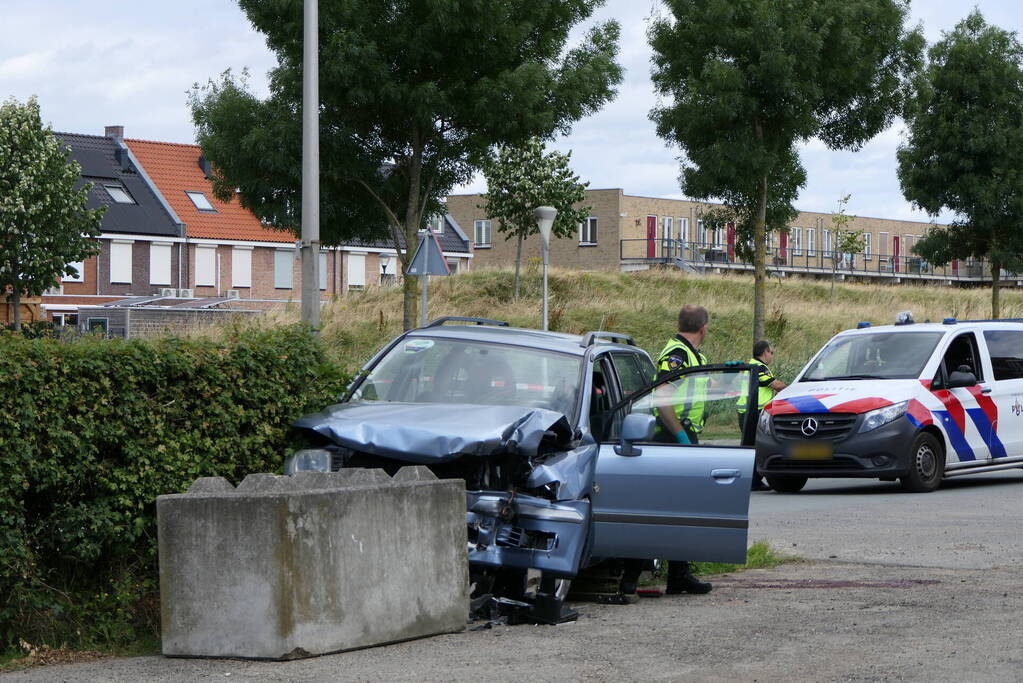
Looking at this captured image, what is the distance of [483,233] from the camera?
7981 centimetres

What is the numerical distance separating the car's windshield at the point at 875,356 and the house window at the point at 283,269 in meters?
49.0

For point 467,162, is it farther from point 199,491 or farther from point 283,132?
point 199,491

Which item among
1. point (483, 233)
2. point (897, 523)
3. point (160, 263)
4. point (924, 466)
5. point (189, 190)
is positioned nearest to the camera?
point (897, 523)

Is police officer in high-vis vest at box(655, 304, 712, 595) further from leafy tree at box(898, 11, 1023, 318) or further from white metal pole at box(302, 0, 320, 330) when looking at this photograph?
leafy tree at box(898, 11, 1023, 318)

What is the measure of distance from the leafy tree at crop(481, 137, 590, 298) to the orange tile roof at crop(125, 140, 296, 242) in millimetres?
20031

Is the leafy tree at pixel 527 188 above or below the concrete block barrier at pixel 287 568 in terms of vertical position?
above

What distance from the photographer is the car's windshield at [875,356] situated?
14898mm

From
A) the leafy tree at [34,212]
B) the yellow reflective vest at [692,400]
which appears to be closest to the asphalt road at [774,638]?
the yellow reflective vest at [692,400]

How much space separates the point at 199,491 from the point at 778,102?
65.4 feet

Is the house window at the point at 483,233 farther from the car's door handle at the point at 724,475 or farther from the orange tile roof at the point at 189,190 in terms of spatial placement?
the car's door handle at the point at 724,475

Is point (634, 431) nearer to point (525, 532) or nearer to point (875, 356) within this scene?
point (525, 532)

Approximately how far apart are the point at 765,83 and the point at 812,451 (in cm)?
1167

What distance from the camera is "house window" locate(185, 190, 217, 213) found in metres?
60.9

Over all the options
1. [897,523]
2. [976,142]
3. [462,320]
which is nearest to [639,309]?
[976,142]
